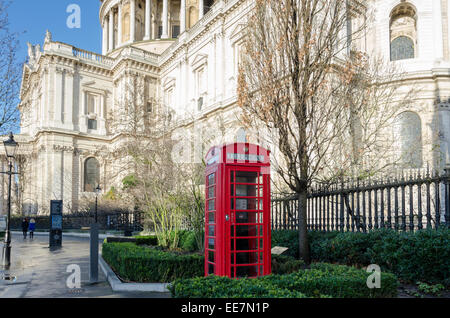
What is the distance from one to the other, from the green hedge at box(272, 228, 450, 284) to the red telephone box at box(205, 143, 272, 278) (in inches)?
72.6

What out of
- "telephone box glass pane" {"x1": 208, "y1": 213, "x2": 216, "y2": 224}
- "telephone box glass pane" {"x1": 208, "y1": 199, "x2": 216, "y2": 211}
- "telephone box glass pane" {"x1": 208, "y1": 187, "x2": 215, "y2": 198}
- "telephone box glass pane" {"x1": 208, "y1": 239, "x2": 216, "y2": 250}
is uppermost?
"telephone box glass pane" {"x1": 208, "y1": 187, "x2": 215, "y2": 198}

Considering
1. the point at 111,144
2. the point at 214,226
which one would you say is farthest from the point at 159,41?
the point at 214,226

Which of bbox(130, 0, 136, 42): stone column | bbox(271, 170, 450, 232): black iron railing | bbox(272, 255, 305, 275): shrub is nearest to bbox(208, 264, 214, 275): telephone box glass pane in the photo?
bbox(272, 255, 305, 275): shrub

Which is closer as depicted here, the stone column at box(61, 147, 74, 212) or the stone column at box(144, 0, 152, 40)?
the stone column at box(61, 147, 74, 212)

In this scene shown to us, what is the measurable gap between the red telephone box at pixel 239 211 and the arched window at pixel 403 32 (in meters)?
24.9

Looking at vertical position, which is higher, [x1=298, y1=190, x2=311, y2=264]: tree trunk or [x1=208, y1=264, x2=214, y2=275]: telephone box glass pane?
[x1=298, y1=190, x2=311, y2=264]: tree trunk

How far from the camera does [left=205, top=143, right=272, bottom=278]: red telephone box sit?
6422 millimetres

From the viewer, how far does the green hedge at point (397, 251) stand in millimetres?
6051

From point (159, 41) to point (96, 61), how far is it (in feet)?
30.0

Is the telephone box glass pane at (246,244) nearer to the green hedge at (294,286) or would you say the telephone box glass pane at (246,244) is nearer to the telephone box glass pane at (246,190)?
the telephone box glass pane at (246,190)

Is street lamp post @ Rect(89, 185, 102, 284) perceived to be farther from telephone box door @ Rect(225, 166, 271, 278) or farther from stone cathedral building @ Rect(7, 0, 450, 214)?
stone cathedral building @ Rect(7, 0, 450, 214)

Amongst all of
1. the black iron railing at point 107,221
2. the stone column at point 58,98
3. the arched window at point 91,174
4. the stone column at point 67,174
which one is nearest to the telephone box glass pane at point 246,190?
the black iron railing at point 107,221

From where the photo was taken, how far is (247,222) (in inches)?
265

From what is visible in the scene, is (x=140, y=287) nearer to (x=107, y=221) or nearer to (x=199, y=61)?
(x=107, y=221)
